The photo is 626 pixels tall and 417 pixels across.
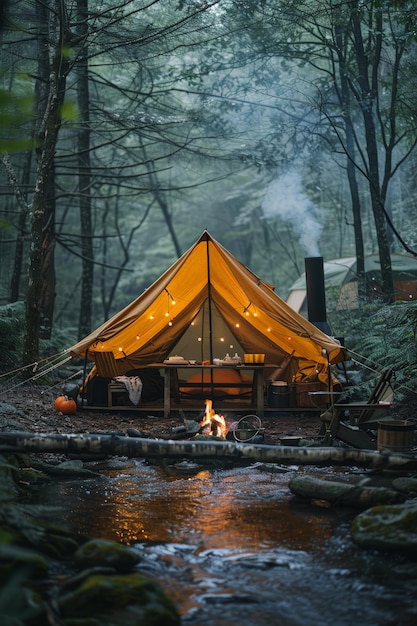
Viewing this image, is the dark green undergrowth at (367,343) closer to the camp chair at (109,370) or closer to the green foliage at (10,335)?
the green foliage at (10,335)

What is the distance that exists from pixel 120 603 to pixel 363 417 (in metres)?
4.59

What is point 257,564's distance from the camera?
418 cm

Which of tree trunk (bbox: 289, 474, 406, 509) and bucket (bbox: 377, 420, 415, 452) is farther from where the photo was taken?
bucket (bbox: 377, 420, 415, 452)

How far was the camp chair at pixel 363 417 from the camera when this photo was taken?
23.2ft

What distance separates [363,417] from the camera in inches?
292

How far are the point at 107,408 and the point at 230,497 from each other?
14.3ft

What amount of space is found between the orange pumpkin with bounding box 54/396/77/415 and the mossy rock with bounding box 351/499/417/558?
5424 millimetres

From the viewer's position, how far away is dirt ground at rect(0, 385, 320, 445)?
8.24 meters

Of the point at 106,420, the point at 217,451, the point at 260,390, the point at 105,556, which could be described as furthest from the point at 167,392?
the point at 105,556

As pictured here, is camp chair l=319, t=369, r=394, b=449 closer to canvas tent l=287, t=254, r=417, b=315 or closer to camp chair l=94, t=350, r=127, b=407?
camp chair l=94, t=350, r=127, b=407

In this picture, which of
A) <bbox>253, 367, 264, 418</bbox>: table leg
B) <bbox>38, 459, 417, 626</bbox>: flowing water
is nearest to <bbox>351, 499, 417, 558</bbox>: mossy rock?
<bbox>38, 459, 417, 626</bbox>: flowing water

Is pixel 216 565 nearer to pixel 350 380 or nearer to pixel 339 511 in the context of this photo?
pixel 339 511

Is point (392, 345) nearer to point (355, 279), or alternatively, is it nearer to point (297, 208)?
point (355, 279)

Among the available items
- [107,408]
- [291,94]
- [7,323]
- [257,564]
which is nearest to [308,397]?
[107,408]
